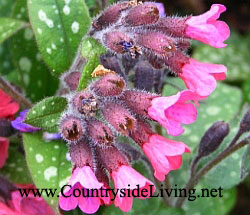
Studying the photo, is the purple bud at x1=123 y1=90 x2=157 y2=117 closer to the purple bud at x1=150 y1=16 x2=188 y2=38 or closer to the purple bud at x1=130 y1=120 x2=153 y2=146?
the purple bud at x1=130 y1=120 x2=153 y2=146

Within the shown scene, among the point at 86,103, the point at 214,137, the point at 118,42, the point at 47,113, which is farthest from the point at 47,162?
the point at 214,137

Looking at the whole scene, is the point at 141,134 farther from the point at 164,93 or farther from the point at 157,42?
the point at 164,93

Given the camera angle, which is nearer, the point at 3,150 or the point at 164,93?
the point at 3,150

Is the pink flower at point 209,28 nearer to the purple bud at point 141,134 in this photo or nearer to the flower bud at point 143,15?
the flower bud at point 143,15

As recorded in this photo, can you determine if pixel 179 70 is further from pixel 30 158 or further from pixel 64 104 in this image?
pixel 30 158

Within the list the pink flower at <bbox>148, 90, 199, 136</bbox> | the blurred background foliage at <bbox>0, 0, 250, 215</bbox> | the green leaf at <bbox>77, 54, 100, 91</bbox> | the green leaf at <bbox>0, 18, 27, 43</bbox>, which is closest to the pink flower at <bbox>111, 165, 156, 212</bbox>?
the pink flower at <bbox>148, 90, 199, 136</bbox>

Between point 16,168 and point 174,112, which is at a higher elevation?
point 174,112
